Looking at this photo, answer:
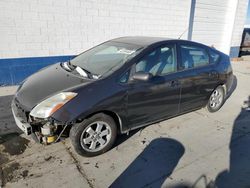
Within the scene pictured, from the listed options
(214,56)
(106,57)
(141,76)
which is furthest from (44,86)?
(214,56)

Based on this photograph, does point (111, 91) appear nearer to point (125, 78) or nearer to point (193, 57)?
point (125, 78)

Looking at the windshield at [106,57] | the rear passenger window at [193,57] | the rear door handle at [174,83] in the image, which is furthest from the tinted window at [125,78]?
the rear passenger window at [193,57]

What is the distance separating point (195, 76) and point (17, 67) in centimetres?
450

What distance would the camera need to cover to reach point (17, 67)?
5.64 metres

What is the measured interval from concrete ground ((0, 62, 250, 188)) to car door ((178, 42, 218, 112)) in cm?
48

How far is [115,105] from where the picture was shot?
2834mm

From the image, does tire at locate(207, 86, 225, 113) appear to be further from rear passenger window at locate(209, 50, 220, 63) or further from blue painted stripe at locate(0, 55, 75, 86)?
blue painted stripe at locate(0, 55, 75, 86)

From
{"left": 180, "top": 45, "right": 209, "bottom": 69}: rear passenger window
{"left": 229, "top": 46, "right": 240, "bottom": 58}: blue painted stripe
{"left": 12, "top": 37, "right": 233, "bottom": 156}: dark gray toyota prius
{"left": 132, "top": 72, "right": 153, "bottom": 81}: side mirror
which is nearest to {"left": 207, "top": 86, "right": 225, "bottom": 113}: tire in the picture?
{"left": 12, "top": 37, "right": 233, "bottom": 156}: dark gray toyota prius

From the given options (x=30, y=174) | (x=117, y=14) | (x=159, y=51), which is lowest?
(x=30, y=174)

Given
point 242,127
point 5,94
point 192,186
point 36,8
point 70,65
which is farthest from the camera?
point 36,8

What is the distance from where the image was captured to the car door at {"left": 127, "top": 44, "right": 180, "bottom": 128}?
303 centimetres

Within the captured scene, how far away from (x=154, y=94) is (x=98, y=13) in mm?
4283

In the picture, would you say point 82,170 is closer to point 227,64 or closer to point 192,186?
point 192,186

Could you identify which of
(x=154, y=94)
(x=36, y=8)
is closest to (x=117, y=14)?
(x=36, y=8)
